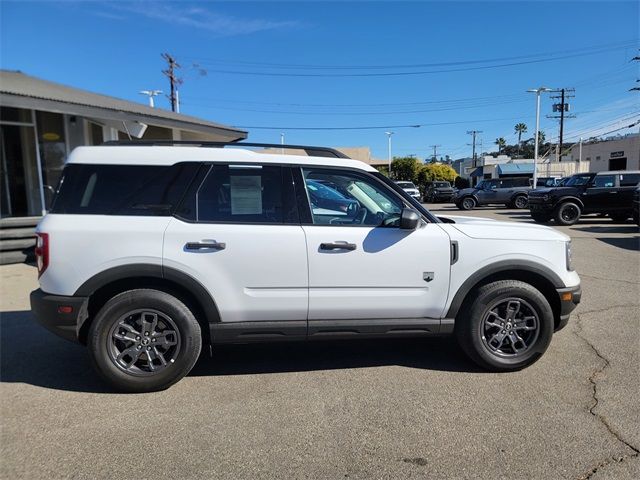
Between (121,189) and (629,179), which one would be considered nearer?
(121,189)

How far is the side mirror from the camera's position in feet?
12.3

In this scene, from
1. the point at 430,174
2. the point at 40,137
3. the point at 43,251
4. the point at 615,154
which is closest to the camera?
the point at 43,251

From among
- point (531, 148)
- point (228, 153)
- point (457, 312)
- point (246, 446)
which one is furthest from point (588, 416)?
point (531, 148)

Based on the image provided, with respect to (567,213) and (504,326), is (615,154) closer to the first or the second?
(567,213)

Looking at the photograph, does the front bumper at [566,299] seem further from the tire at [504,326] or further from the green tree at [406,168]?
the green tree at [406,168]

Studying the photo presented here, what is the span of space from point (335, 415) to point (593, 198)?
16562mm

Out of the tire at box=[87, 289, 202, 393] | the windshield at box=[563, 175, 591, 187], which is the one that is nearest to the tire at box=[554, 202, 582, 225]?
the windshield at box=[563, 175, 591, 187]

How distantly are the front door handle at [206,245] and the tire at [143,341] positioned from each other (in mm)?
428

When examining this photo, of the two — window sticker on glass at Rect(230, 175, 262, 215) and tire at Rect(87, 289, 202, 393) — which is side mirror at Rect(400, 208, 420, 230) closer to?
window sticker on glass at Rect(230, 175, 262, 215)

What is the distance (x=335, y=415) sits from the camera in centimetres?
337

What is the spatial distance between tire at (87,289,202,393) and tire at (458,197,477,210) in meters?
25.5

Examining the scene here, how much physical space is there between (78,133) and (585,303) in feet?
38.4

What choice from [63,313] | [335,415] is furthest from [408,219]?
[63,313]

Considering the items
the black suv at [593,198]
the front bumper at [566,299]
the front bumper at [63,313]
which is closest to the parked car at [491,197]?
the black suv at [593,198]
